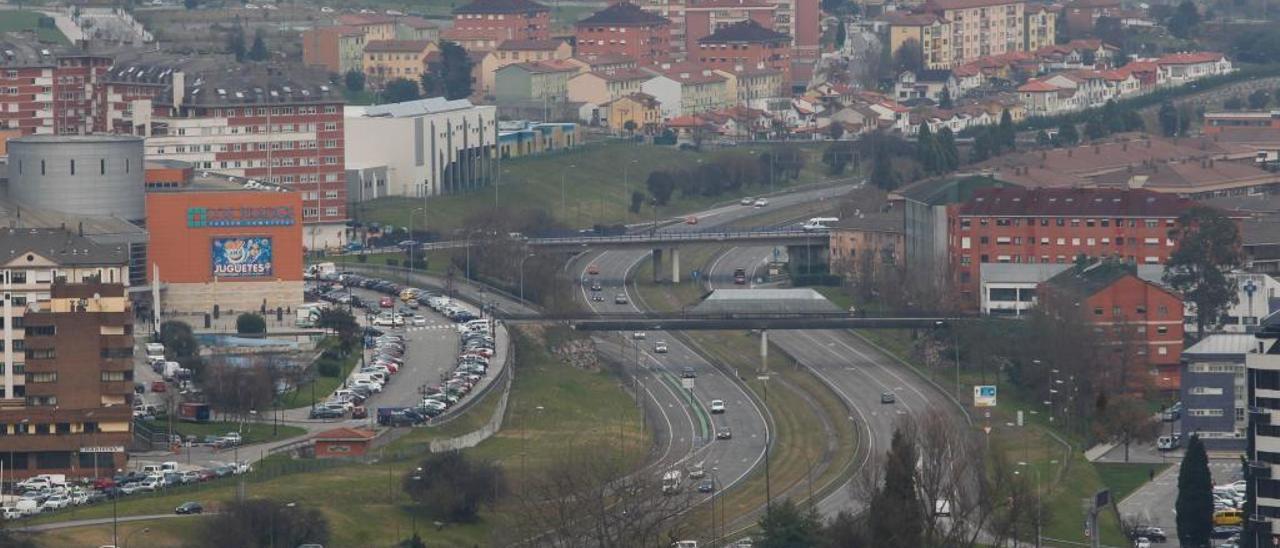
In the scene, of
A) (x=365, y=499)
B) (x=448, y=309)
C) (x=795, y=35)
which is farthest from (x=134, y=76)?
(x=795, y=35)

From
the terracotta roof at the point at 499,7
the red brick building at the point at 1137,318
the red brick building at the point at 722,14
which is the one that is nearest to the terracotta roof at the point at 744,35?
the red brick building at the point at 722,14

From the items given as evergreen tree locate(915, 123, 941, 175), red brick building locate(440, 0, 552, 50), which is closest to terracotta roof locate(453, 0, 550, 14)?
red brick building locate(440, 0, 552, 50)

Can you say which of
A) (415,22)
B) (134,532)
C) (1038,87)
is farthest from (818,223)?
(134,532)

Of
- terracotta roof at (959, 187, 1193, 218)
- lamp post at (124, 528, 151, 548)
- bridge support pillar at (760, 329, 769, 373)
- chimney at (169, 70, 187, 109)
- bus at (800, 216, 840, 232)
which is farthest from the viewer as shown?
bus at (800, 216, 840, 232)

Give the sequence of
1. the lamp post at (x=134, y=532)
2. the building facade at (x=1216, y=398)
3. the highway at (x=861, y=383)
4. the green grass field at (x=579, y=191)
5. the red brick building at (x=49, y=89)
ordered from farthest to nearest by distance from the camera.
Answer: the red brick building at (x=49, y=89) → the green grass field at (x=579, y=191) → the building facade at (x=1216, y=398) → the highway at (x=861, y=383) → the lamp post at (x=134, y=532)

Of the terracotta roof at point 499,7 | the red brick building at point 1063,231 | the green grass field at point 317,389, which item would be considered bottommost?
the green grass field at point 317,389

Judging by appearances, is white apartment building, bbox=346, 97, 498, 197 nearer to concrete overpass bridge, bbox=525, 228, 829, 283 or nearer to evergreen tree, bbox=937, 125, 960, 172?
concrete overpass bridge, bbox=525, 228, 829, 283

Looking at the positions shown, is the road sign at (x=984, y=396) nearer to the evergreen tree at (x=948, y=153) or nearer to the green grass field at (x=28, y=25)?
the evergreen tree at (x=948, y=153)
